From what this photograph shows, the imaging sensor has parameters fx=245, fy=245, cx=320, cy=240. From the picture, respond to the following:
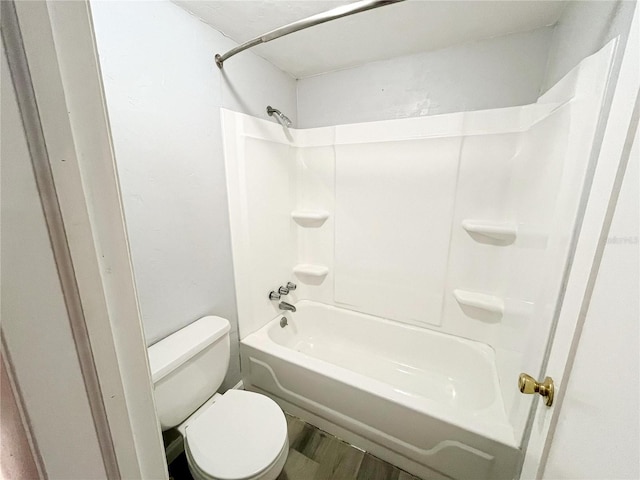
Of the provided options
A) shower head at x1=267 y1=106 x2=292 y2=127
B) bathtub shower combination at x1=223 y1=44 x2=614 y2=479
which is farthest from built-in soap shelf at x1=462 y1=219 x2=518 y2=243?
shower head at x1=267 y1=106 x2=292 y2=127

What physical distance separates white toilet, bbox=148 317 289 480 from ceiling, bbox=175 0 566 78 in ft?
4.84

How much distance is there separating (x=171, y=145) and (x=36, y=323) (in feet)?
3.60

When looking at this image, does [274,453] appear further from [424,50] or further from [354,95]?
[424,50]

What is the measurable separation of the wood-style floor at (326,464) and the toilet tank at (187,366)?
0.42m

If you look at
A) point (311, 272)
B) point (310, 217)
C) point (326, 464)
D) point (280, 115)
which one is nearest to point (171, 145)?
point (280, 115)

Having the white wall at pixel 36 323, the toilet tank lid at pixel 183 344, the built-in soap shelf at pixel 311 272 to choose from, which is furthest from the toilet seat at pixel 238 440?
the built-in soap shelf at pixel 311 272

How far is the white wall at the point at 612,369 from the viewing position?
1.14 ft

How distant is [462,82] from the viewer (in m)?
1.44

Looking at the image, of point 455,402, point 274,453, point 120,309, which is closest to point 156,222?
point 120,309

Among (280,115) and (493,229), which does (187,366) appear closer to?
(280,115)

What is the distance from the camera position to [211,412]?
3.70 feet

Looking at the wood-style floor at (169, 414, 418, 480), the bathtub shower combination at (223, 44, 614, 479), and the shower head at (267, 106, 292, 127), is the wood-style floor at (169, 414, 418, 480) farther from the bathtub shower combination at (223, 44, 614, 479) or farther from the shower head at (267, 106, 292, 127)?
the shower head at (267, 106, 292, 127)

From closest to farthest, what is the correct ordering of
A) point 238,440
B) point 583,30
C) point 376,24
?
point 583,30
point 238,440
point 376,24

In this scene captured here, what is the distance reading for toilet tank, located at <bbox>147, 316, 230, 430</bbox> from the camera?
Answer: 1.03 meters
